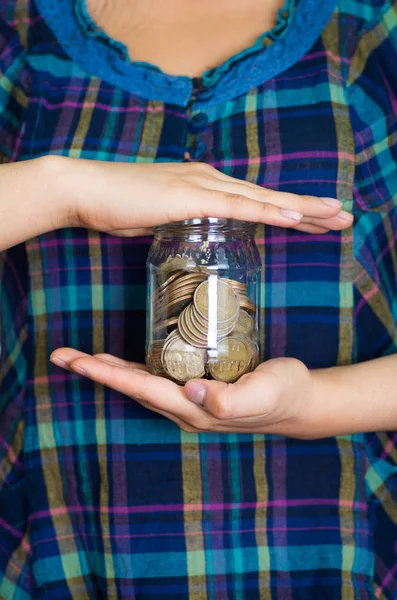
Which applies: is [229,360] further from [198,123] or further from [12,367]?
[12,367]

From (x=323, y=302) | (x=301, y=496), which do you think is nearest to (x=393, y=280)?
(x=323, y=302)

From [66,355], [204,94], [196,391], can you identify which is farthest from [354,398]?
[204,94]

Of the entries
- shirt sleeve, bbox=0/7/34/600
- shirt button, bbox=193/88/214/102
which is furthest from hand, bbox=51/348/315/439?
shirt button, bbox=193/88/214/102

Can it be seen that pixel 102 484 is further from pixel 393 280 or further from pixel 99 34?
pixel 99 34

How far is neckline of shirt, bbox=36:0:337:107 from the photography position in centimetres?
110

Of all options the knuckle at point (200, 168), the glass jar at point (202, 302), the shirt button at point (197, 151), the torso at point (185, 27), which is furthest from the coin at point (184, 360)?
the torso at point (185, 27)

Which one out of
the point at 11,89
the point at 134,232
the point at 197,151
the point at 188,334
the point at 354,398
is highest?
the point at 11,89

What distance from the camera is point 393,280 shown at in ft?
3.82

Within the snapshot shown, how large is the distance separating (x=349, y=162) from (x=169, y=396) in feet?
1.54

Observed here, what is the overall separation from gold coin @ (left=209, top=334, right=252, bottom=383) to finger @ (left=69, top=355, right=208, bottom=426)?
5 cm

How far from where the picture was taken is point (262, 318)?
1.08 m

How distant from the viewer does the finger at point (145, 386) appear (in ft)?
2.77

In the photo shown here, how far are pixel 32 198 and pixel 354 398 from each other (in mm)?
518

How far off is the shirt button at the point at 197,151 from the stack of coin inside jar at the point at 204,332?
0.86 feet
